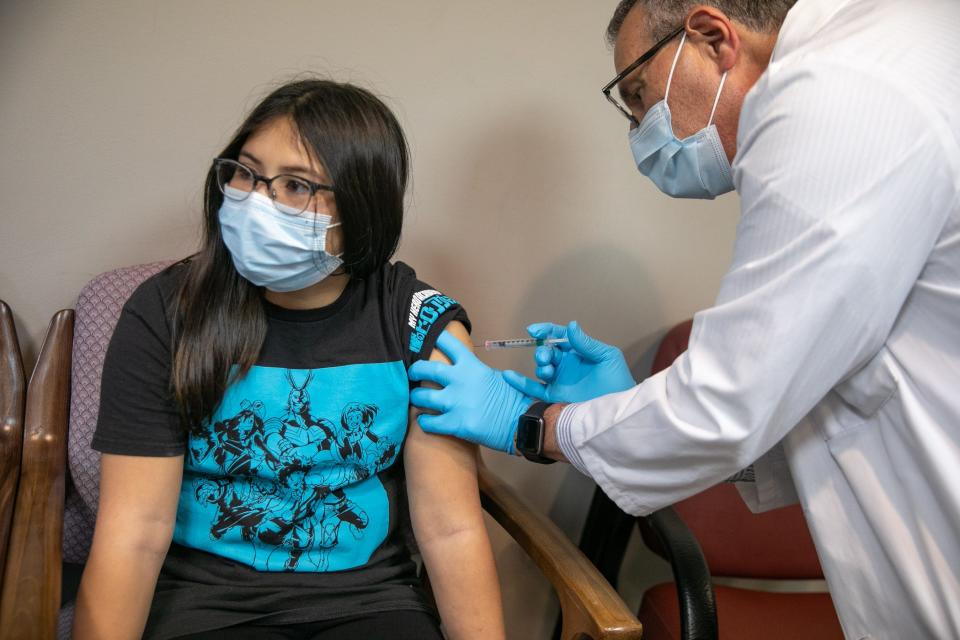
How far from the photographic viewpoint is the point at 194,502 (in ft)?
4.55

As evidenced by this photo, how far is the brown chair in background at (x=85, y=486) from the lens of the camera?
1.35 m

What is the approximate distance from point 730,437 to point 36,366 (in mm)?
1332

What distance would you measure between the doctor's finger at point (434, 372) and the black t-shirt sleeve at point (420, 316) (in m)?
0.04

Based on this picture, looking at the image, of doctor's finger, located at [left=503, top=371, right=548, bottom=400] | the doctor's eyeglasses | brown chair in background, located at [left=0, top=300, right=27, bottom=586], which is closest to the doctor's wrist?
doctor's finger, located at [left=503, top=371, right=548, bottom=400]

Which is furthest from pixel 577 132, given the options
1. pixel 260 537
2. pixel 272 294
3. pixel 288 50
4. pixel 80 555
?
pixel 80 555

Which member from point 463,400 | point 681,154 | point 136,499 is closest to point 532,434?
point 463,400

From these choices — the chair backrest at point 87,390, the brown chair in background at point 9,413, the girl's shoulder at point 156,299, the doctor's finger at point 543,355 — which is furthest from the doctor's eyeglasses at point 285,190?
the brown chair in background at point 9,413

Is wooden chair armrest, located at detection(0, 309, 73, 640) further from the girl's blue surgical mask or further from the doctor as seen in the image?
the doctor

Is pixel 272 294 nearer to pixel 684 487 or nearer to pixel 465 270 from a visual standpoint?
pixel 465 270

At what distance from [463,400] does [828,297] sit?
2.12ft

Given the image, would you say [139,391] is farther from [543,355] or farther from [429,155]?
[429,155]

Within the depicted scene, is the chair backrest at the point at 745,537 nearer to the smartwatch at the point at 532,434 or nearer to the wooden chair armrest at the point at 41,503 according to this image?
the smartwatch at the point at 532,434

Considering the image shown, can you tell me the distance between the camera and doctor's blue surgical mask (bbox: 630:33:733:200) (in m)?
1.32

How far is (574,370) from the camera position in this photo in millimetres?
1639
